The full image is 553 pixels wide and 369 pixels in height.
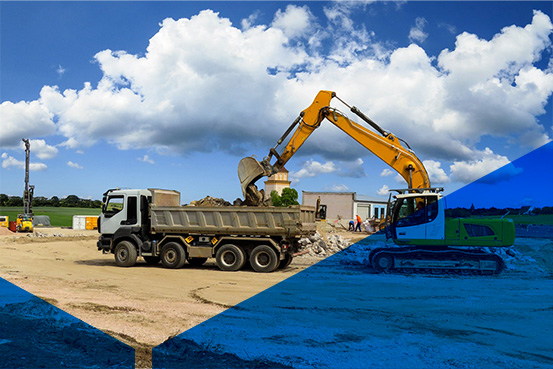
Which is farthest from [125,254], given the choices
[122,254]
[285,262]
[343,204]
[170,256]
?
[343,204]

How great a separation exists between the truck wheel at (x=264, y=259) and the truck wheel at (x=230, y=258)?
0.37 meters

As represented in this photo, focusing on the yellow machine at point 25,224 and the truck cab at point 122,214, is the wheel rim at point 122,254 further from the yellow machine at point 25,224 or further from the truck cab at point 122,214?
the yellow machine at point 25,224

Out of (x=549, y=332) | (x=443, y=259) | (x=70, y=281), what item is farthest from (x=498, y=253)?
(x=70, y=281)

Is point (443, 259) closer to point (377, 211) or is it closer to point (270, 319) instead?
point (270, 319)

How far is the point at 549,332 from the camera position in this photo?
26.0 ft

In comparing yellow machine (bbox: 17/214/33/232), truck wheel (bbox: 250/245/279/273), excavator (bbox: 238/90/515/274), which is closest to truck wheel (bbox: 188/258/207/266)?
truck wheel (bbox: 250/245/279/273)

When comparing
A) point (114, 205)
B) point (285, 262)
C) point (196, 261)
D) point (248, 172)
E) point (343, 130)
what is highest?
point (343, 130)

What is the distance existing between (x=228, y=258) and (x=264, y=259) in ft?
3.89

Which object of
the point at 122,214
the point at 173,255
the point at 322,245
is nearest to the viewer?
the point at 173,255

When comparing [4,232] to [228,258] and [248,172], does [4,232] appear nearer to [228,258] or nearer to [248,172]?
[248,172]

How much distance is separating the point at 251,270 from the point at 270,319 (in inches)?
283
